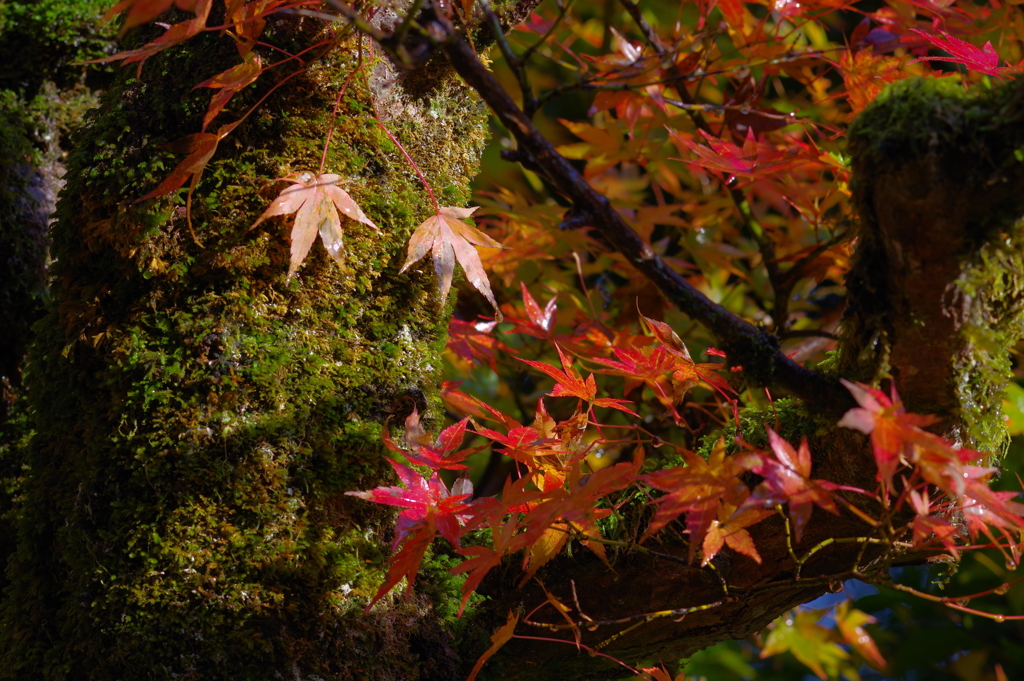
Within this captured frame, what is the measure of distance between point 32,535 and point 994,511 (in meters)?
1.07

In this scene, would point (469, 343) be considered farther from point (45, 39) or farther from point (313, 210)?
point (45, 39)

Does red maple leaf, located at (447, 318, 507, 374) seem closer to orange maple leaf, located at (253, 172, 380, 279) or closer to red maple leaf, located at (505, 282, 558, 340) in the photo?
red maple leaf, located at (505, 282, 558, 340)

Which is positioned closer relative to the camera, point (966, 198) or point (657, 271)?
point (966, 198)

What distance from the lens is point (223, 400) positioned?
0.79 metres

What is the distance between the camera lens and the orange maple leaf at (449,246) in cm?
85

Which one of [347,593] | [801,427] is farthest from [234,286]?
[801,427]

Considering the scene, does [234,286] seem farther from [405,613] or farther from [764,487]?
Answer: [764,487]

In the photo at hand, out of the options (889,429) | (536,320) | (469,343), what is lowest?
(469,343)

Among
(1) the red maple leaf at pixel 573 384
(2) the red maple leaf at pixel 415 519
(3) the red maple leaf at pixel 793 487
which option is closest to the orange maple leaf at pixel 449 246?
(1) the red maple leaf at pixel 573 384

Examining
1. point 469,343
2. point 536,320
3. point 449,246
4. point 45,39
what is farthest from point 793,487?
point 45,39

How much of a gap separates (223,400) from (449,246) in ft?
1.05

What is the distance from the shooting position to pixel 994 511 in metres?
0.63

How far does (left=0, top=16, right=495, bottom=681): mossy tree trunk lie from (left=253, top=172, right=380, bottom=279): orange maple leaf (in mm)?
54

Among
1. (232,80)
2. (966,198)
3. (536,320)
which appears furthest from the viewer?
(536,320)
